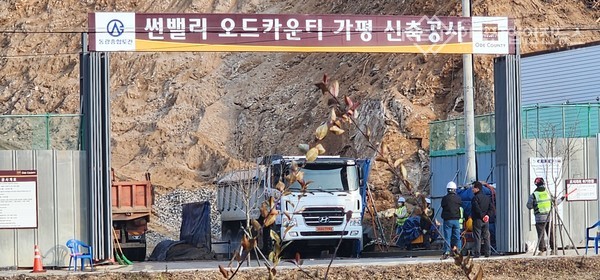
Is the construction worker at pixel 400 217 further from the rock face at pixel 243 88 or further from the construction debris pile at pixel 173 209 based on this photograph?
the construction debris pile at pixel 173 209

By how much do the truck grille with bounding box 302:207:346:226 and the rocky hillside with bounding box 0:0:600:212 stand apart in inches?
508


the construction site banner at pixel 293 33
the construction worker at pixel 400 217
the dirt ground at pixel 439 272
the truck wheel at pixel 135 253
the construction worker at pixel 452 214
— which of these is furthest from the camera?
the construction worker at pixel 400 217

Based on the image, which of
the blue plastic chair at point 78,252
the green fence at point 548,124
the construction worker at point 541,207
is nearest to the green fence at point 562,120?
the green fence at point 548,124

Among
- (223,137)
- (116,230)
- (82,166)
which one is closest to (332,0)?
(223,137)

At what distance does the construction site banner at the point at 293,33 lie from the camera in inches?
965

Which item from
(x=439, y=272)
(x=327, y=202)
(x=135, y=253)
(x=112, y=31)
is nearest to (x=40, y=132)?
(x=112, y=31)

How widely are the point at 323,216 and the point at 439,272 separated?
7.13 m

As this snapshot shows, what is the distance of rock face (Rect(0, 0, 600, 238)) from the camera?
4691 cm

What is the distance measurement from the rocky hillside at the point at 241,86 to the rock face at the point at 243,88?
6 centimetres

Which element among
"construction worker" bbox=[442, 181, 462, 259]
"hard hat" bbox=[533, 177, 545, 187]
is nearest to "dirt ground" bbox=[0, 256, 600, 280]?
"construction worker" bbox=[442, 181, 462, 259]

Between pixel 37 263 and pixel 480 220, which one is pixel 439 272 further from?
pixel 37 263

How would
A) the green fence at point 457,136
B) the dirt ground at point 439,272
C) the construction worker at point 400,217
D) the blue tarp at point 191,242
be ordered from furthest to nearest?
the blue tarp at point 191,242, the construction worker at point 400,217, the green fence at point 457,136, the dirt ground at point 439,272

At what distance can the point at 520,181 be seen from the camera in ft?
88.1

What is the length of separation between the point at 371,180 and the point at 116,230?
14.1m
